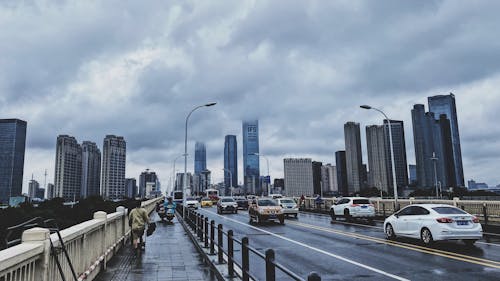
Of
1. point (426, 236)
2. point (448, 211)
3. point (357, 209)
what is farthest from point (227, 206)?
point (448, 211)

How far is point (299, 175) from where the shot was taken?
142 metres

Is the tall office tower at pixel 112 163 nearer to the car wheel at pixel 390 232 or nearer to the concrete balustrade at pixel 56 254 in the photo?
the car wheel at pixel 390 232

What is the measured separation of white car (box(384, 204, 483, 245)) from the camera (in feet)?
47.4

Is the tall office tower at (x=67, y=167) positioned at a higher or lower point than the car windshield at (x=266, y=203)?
higher

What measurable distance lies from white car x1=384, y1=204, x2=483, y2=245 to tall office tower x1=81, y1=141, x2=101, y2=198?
150060 mm

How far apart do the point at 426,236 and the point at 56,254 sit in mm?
13692

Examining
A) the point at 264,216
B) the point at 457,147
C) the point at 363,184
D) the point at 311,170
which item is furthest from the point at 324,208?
the point at 457,147

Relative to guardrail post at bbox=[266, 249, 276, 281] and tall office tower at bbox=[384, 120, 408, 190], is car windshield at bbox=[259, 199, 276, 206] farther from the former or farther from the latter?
tall office tower at bbox=[384, 120, 408, 190]

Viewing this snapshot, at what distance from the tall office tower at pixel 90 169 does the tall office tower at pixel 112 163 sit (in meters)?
7.87

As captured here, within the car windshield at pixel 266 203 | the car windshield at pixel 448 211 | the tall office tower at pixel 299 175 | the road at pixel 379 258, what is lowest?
the road at pixel 379 258

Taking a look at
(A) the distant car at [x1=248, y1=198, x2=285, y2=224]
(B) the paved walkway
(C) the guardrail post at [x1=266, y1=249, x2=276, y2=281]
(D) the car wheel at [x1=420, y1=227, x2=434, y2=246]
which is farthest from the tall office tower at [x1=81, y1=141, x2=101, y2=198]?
(C) the guardrail post at [x1=266, y1=249, x2=276, y2=281]

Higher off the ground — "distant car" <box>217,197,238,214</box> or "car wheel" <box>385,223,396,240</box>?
"distant car" <box>217,197,238,214</box>

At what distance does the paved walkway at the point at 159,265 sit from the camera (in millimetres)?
9414

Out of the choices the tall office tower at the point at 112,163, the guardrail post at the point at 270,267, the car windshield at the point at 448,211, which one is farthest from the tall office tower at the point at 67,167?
the guardrail post at the point at 270,267
